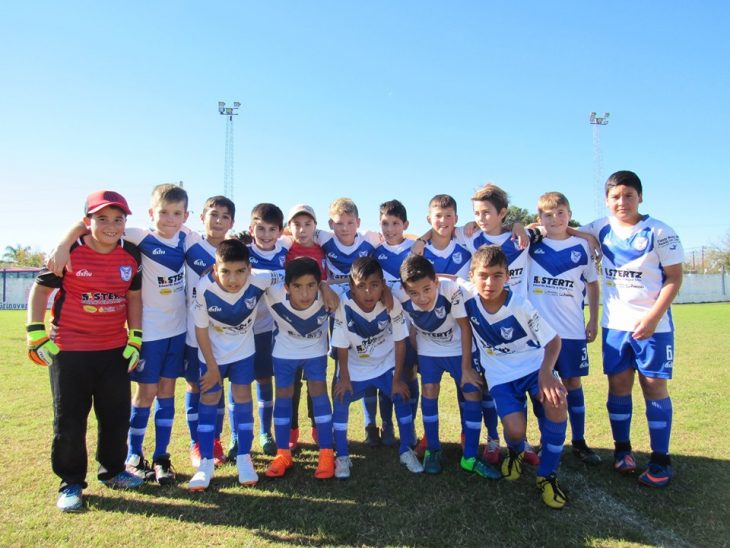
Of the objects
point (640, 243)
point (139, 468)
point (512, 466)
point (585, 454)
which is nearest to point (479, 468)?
point (512, 466)

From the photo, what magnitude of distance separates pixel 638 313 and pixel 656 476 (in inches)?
46.4

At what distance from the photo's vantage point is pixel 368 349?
3.87 metres

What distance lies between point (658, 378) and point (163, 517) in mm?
3609

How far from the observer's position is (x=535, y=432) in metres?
4.51

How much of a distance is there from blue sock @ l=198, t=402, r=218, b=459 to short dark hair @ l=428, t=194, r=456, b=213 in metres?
2.50

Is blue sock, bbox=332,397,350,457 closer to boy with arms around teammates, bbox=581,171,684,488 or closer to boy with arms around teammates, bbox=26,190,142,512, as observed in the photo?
boy with arms around teammates, bbox=26,190,142,512

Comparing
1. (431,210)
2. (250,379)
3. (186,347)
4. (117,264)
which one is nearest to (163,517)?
(250,379)

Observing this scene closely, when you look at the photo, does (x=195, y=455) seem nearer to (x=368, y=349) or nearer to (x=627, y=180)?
(x=368, y=349)

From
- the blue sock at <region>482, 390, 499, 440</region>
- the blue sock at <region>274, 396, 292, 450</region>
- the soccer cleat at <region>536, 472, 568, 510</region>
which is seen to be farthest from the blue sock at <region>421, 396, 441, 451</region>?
the blue sock at <region>274, 396, 292, 450</region>

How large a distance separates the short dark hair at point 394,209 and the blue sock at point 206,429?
2.24 meters

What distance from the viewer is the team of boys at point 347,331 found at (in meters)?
3.38

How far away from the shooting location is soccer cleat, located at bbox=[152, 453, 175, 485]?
3.48 metres

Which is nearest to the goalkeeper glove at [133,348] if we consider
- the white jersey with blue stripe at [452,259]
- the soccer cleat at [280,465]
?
the soccer cleat at [280,465]

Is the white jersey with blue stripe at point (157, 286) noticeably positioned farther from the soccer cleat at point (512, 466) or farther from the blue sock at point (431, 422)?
the soccer cleat at point (512, 466)
